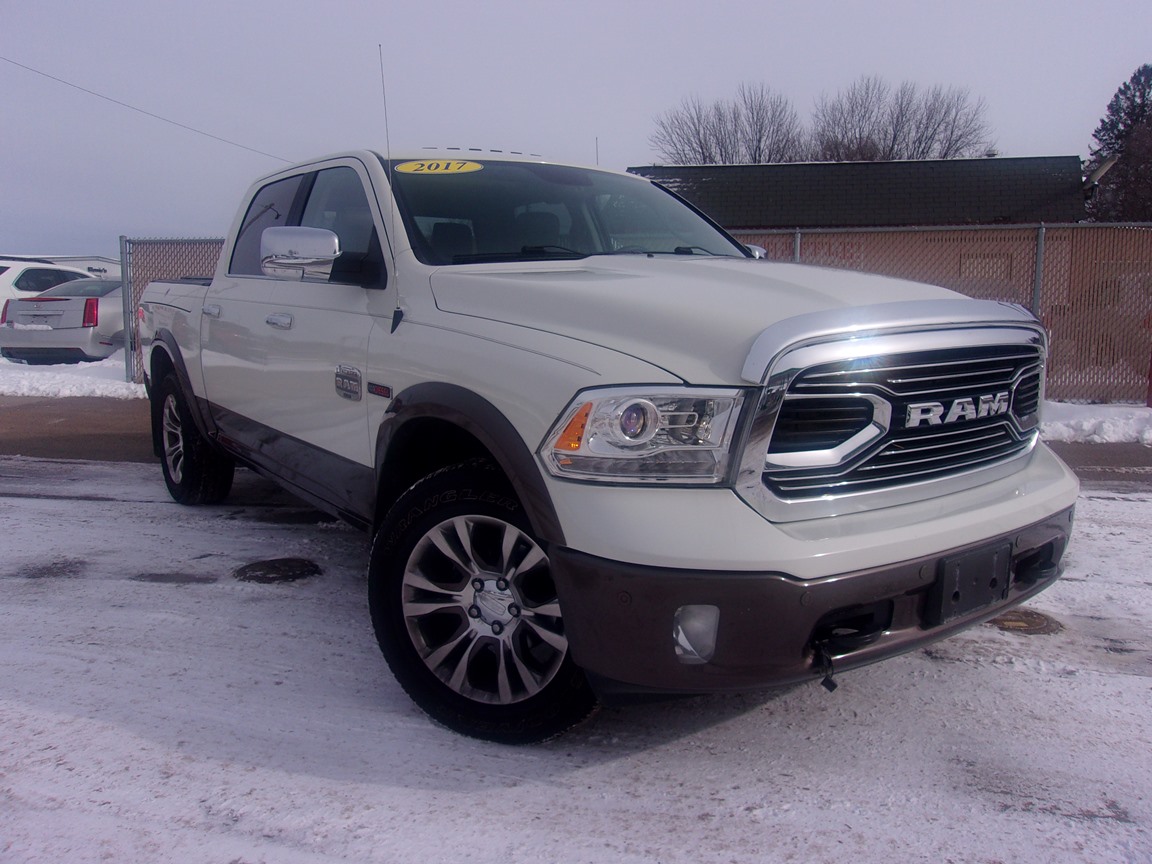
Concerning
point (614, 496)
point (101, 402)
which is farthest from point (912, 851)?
point (101, 402)

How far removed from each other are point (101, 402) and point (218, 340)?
6739 millimetres

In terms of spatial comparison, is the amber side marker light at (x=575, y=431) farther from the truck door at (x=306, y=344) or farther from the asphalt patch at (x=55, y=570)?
the asphalt patch at (x=55, y=570)

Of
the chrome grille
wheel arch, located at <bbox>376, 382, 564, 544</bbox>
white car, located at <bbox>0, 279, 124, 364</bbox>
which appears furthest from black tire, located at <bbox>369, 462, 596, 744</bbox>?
white car, located at <bbox>0, 279, 124, 364</bbox>

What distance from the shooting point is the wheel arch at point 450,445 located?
2459mm

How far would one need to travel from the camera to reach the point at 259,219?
4.93 metres

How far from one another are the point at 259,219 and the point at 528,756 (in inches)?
135

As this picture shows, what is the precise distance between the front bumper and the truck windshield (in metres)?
1.56

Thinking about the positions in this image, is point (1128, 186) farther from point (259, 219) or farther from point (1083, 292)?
point (259, 219)

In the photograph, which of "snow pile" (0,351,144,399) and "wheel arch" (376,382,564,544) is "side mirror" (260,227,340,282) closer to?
"wheel arch" (376,382,564,544)

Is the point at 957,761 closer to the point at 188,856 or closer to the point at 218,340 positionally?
the point at 188,856

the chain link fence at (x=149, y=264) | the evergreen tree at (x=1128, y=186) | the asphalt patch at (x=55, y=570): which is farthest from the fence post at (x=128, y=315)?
the evergreen tree at (x=1128, y=186)

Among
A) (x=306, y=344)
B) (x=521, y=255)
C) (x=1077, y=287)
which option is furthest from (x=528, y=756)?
(x=1077, y=287)

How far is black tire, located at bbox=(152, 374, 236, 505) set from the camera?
218 inches

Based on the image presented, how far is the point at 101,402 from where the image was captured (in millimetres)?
10477
